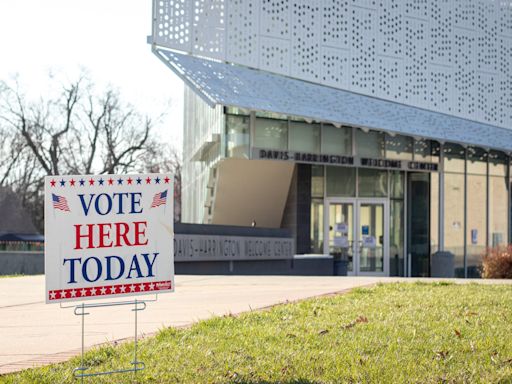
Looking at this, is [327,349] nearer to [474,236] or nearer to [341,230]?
[341,230]

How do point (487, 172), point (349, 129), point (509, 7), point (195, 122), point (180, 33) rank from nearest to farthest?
point (180, 33), point (349, 129), point (487, 172), point (509, 7), point (195, 122)

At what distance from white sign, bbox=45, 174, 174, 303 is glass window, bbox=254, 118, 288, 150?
1934cm

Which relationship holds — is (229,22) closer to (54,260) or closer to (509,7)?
(509,7)

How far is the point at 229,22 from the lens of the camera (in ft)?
87.0

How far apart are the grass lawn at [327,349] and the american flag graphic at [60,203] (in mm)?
1308

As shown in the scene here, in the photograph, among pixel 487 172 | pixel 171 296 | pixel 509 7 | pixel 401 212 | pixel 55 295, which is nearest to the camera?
pixel 55 295

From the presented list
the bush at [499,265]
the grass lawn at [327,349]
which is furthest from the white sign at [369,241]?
the grass lawn at [327,349]

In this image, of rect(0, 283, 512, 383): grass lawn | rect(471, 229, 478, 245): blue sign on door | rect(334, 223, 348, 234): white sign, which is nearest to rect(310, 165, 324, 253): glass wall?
rect(334, 223, 348, 234): white sign

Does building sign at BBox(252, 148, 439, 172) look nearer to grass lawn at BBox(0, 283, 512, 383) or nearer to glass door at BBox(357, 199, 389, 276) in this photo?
glass door at BBox(357, 199, 389, 276)

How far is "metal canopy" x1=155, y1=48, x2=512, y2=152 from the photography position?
77.9 feet

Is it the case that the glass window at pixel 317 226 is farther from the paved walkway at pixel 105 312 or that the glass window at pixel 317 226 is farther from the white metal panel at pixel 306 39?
the paved walkway at pixel 105 312

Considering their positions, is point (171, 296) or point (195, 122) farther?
point (195, 122)

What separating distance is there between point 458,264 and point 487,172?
390 cm

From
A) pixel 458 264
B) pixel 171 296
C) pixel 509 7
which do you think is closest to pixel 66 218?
pixel 171 296
